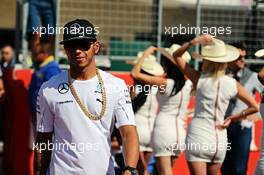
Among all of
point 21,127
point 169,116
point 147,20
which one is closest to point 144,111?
point 169,116

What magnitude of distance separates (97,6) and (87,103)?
6215mm

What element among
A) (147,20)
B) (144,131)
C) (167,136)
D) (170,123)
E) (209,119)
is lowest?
(144,131)

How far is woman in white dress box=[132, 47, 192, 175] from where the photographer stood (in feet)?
28.6

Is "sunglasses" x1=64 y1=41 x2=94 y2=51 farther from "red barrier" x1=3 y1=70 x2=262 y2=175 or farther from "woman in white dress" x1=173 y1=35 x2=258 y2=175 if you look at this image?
"red barrier" x1=3 y1=70 x2=262 y2=175

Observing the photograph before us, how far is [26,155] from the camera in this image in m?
10.5

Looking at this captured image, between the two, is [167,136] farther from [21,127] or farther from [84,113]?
[84,113]

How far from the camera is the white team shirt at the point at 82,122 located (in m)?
5.17

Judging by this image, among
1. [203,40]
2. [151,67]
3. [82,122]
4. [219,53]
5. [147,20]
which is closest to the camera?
[82,122]

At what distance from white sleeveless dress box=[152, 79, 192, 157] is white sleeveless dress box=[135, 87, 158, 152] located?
1.76 ft

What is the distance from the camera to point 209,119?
7.94 metres

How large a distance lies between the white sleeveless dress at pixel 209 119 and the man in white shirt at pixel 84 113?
8.77 feet

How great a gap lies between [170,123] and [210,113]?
36.2 inches

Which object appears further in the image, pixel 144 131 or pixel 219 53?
pixel 144 131

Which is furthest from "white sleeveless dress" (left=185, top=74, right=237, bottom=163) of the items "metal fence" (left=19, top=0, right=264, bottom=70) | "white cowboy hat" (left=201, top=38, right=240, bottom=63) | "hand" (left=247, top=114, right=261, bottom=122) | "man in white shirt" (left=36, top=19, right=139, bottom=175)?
"metal fence" (left=19, top=0, right=264, bottom=70)
